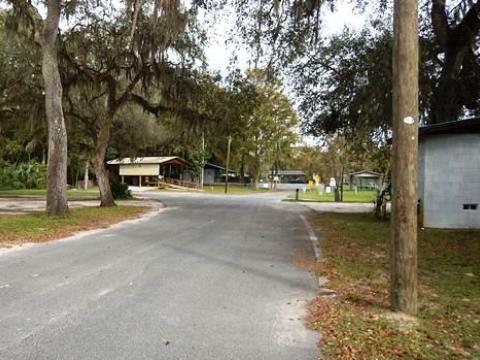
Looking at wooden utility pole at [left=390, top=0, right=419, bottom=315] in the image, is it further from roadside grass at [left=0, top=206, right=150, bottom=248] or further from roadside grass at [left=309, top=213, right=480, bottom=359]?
roadside grass at [left=0, top=206, right=150, bottom=248]

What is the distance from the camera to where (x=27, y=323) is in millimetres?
4715

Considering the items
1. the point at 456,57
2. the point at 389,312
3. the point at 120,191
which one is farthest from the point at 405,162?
the point at 120,191

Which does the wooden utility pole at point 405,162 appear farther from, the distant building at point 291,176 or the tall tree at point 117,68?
the distant building at point 291,176

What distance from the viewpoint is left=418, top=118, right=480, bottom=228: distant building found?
47.3ft

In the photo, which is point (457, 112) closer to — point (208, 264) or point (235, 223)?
point (235, 223)

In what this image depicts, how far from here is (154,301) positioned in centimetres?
562

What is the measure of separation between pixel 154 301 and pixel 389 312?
2664mm

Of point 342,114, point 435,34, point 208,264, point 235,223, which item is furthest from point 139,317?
point 342,114

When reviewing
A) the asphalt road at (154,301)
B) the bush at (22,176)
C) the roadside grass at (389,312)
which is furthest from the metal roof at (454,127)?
the bush at (22,176)

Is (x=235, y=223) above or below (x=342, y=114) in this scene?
below

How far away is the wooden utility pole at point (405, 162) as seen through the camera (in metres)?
5.17

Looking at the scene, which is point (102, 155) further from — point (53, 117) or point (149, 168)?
point (149, 168)

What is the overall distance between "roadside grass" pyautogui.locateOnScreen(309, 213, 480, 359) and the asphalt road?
12.9 inches

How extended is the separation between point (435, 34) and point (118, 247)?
41.2 ft
